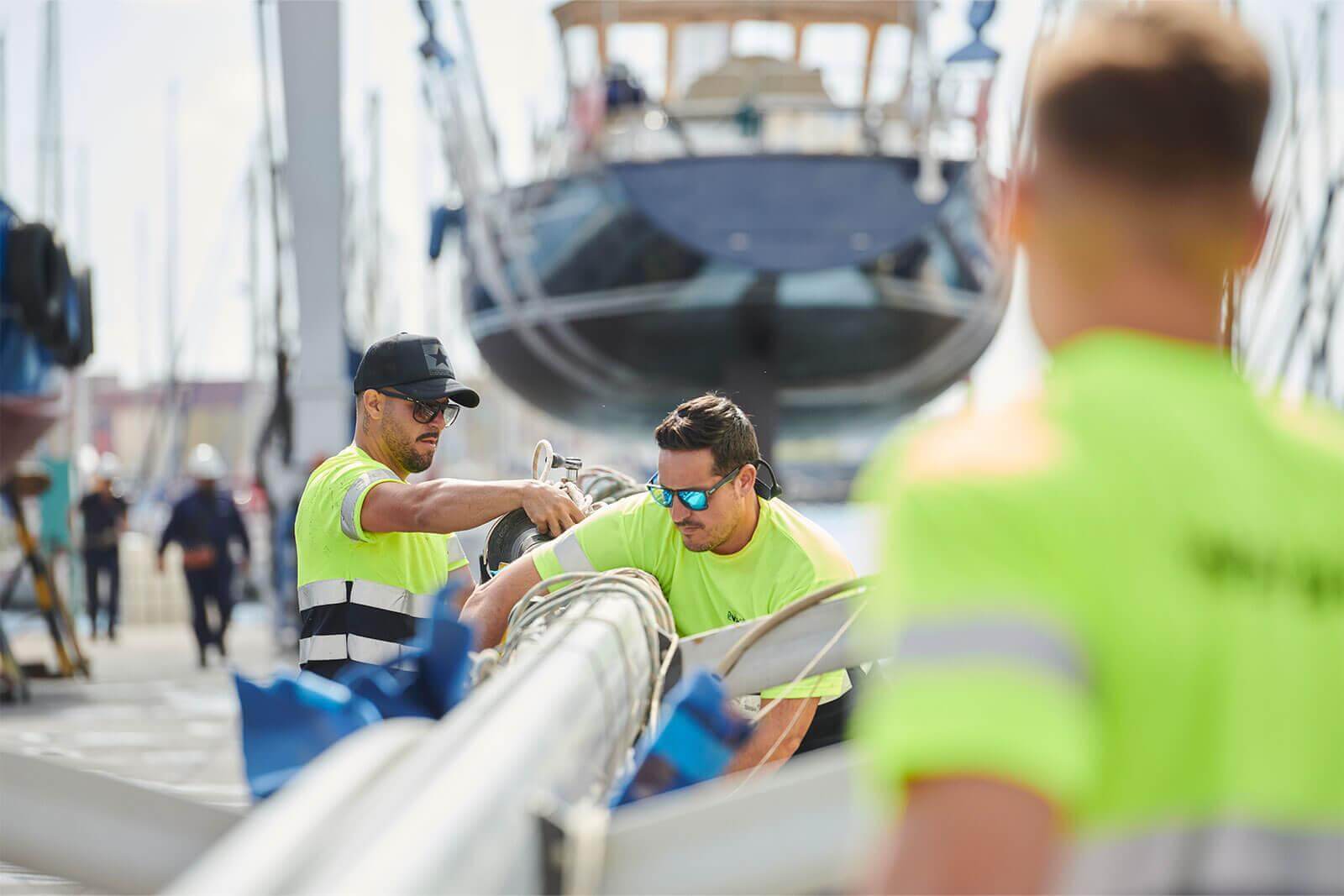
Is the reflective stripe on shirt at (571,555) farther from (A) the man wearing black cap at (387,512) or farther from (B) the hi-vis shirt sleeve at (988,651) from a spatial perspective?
(B) the hi-vis shirt sleeve at (988,651)

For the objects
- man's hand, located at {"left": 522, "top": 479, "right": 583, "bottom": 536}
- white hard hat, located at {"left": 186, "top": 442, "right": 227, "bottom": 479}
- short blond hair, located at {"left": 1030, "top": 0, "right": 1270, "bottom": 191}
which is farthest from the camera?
white hard hat, located at {"left": 186, "top": 442, "right": 227, "bottom": 479}

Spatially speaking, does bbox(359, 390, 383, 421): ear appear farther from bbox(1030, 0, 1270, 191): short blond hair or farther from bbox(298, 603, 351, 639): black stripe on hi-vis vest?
bbox(1030, 0, 1270, 191): short blond hair

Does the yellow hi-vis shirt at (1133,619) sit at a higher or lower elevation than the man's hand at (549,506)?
higher

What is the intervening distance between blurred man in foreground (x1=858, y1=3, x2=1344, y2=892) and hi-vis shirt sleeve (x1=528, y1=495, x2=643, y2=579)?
2.45 metres

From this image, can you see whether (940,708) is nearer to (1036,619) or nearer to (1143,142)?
(1036,619)

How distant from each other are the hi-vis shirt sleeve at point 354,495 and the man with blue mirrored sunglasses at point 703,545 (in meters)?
0.30

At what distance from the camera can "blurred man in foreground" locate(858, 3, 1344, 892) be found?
783 millimetres

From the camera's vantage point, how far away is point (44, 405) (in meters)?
10.7

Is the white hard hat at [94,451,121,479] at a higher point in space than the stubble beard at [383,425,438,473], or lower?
lower

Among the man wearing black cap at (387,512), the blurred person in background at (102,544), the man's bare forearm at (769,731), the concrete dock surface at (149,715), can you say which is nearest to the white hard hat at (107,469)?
the blurred person in background at (102,544)

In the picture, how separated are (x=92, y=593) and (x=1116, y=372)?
1467 centimetres

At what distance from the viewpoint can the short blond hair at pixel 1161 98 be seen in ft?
2.89

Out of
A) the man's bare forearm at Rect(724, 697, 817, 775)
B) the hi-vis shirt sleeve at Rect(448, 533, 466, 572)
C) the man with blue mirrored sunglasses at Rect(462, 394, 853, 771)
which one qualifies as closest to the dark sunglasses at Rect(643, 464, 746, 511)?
the man with blue mirrored sunglasses at Rect(462, 394, 853, 771)

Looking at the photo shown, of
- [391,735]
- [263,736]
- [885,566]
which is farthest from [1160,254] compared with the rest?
[263,736]
